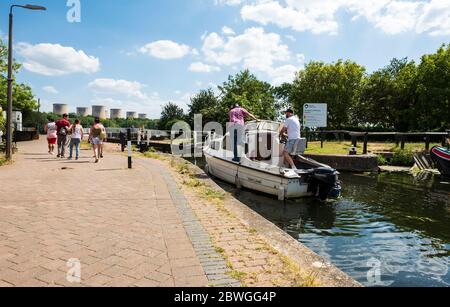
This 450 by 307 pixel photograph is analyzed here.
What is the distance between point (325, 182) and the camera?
9992 millimetres

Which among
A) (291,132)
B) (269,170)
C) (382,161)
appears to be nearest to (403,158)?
(382,161)

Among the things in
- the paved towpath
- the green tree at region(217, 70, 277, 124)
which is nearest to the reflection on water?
the paved towpath

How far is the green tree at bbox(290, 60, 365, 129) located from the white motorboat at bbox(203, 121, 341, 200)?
3582cm

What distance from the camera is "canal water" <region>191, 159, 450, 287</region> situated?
213 inches

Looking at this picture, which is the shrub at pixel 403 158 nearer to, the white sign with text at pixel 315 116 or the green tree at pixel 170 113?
the white sign with text at pixel 315 116

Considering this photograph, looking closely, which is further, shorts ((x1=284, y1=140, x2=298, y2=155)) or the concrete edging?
the concrete edging

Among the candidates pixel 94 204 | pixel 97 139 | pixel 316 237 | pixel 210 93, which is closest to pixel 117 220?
pixel 94 204

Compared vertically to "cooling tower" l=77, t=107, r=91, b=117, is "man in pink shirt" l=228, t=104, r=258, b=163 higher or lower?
lower

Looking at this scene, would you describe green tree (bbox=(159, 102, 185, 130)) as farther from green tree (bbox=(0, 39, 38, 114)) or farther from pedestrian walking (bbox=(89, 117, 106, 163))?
pedestrian walking (bbox=(89, 117, 106, 163))

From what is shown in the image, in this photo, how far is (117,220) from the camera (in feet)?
18.3

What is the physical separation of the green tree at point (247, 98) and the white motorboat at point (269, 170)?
1958cm

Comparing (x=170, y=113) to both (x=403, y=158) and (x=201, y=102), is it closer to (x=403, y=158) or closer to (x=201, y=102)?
(x=201, y=102)

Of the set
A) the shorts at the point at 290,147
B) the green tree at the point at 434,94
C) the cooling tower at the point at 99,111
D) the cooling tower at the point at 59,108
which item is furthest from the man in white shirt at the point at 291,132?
the cooling tower at the point at 99,111
